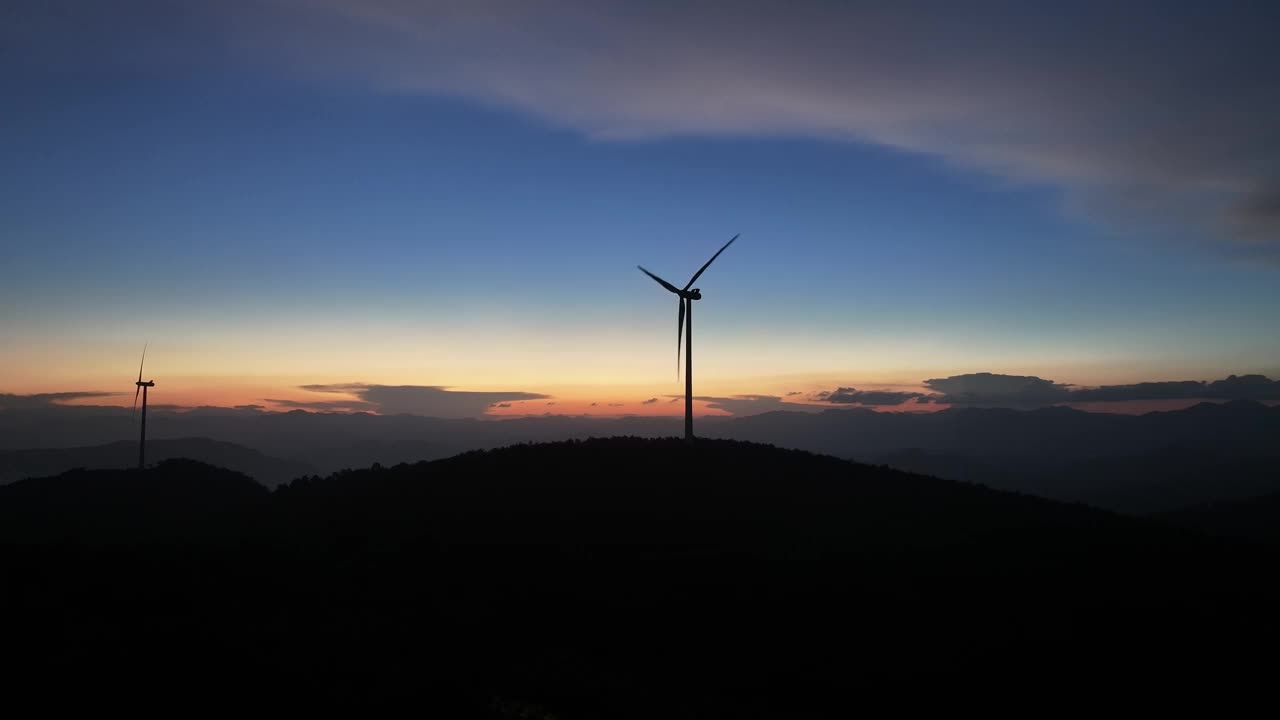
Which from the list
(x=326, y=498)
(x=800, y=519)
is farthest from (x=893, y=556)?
(x=326, y=498)

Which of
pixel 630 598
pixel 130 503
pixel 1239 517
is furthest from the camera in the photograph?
pixel 1239 517

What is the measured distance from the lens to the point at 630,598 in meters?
31.3

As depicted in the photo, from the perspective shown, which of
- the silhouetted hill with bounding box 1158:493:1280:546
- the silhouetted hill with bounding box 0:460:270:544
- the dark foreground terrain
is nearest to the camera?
the dark foreground terrain

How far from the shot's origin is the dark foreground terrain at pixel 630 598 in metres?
20.9

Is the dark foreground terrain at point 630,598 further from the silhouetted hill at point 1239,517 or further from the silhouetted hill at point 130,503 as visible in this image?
the silhouetted hill at point 1239,517

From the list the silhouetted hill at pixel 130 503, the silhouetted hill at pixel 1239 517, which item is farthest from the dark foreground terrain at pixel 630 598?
the silhouetted hill at pixel 1239 517

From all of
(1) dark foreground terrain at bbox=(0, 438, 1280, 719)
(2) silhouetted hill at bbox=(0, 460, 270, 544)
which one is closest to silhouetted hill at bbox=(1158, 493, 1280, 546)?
(1) dark foreground terrain at bbox=(0, 438, 1280, 719)

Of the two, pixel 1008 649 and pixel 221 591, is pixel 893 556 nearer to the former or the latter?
pixel 1008 649

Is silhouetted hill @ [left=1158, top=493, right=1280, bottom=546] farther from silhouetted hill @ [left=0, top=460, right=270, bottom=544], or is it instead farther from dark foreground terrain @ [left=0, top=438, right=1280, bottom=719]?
silhouetted hill @ [left=0, top=460, right=270, bottom=544]

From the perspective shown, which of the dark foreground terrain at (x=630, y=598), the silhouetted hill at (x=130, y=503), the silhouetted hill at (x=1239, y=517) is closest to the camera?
the dark foreground terrain at (x=630, y=598)

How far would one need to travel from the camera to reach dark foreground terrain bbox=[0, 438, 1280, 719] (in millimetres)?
20859

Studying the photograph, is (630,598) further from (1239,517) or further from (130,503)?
(1239,517)

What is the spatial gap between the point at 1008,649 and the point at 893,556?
885cm

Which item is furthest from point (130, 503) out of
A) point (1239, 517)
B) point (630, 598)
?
point (1239, 517)
